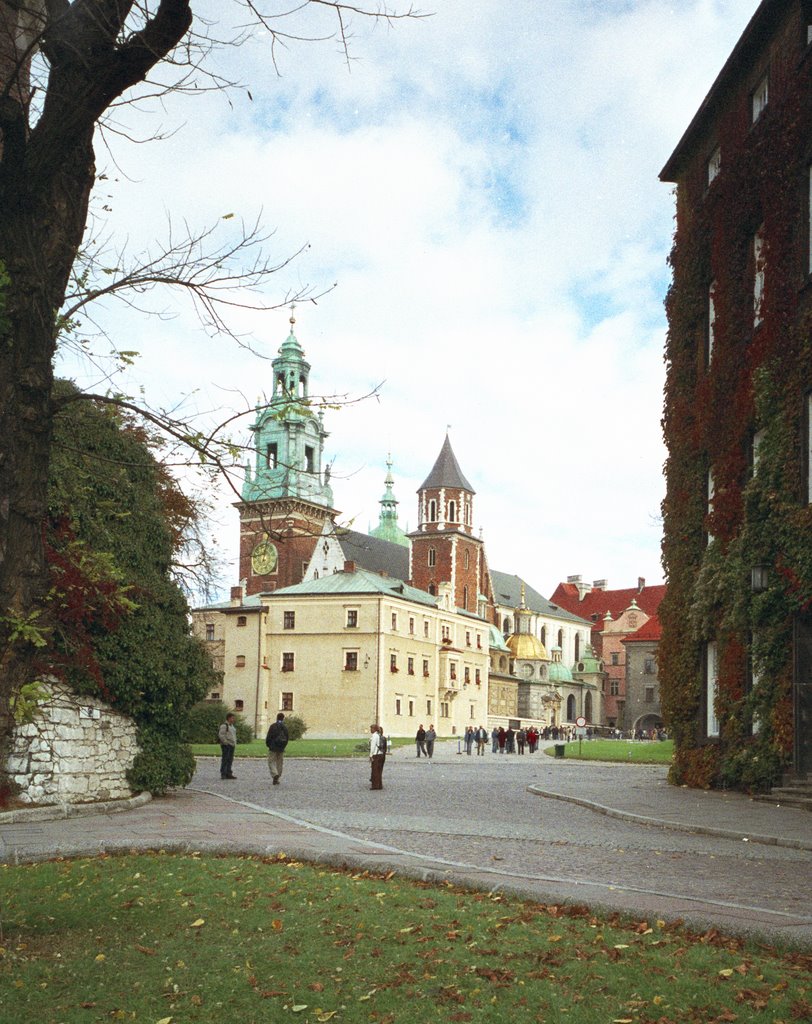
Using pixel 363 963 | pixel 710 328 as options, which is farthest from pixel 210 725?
pixel 363 963

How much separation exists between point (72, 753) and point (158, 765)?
7.92 feet

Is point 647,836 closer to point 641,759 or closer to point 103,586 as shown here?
point 103,586

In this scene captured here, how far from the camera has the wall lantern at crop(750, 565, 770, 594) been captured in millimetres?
22422

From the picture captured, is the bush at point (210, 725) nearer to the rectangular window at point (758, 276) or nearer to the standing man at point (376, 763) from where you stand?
the standing man at point (376, 763)

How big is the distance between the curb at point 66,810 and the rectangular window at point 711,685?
1257 cm

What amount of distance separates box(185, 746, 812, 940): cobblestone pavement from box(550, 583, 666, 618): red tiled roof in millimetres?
140871

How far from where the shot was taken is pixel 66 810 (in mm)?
18672

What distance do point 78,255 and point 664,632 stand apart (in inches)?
874

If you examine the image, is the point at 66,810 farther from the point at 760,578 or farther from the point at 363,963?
the point at 760,578

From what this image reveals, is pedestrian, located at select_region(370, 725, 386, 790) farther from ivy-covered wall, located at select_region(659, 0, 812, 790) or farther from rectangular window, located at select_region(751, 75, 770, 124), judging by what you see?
rectangular window, located at select_region(751, 75, 770, 124)

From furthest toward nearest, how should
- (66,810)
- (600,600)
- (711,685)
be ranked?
(600,600), (711,685), (66,810)

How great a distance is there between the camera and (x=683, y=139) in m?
29.8

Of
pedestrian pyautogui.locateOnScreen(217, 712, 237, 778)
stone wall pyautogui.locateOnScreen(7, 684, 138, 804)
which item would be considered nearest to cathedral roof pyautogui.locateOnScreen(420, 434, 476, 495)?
pedestrian pyautogui.locateOnScreen(217, 712, 237, 778)

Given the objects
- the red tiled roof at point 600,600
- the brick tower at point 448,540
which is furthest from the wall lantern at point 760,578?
the red tiled roof at point 600,600
